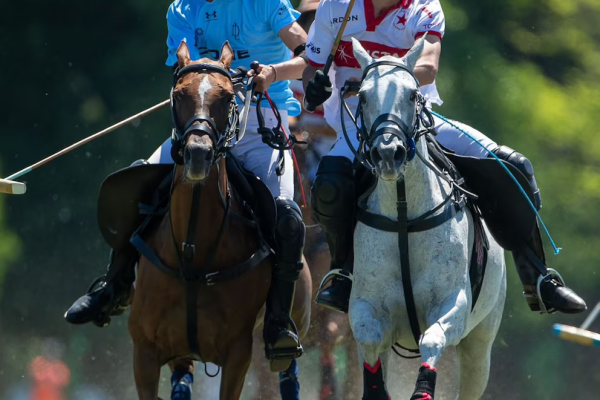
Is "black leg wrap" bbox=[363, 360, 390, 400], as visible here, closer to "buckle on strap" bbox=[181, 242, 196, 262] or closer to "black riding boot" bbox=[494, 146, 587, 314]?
"buckle on strap" bbox=[181, 242, 196, 262]

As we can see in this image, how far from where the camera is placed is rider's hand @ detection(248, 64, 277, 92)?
24.8 feet

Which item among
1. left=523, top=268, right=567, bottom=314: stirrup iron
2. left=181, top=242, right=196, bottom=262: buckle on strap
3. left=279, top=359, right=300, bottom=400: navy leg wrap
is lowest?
left=279, top=359, right=300, bottom=400: navy leg wrap

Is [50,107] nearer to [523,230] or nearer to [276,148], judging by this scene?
[276,148]

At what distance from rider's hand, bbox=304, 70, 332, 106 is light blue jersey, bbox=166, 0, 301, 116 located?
3.21ft

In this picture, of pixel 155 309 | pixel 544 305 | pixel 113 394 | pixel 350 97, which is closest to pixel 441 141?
pixel 350 97

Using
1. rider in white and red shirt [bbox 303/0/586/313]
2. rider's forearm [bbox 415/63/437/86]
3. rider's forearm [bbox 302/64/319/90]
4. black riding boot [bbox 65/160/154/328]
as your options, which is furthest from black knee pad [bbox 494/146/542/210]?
black riding boot [bbox 65/160/154/328]

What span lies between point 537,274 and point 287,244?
59.1 inches

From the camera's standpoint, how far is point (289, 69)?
25.7 feet

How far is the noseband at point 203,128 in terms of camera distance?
679 cm

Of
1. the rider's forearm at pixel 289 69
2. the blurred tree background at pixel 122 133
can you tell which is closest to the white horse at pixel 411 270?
the rider's forearm at pixel 289 69

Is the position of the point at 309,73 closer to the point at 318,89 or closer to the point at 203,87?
the point at 318,89

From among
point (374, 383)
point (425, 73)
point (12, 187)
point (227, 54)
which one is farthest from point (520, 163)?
point (12, 187)

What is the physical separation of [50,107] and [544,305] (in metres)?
7.15

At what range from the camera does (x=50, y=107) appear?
1361cm
